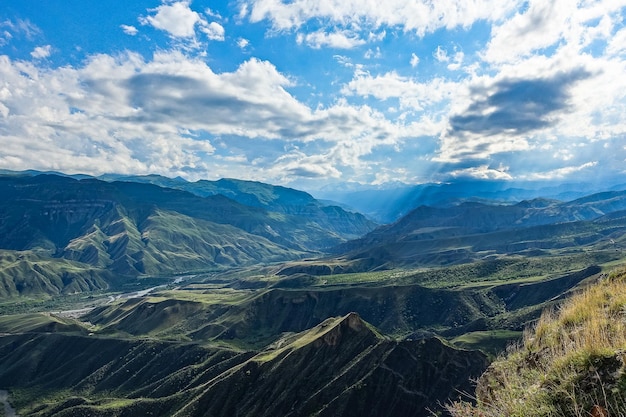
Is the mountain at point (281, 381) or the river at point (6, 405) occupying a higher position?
the mountain at point (281, 381)

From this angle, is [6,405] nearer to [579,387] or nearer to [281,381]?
[281,381]

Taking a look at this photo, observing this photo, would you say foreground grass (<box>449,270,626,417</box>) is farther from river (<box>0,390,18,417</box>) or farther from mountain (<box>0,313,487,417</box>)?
river (<box>0,390,18,417</box>)

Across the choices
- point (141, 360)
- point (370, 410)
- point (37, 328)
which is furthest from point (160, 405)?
point (37, 328)

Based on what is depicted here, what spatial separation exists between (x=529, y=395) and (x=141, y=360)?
15147cm

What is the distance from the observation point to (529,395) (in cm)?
1084

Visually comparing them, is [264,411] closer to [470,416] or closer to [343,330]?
[343,330]

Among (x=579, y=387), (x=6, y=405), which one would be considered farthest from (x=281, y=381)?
(x=6, y=405)

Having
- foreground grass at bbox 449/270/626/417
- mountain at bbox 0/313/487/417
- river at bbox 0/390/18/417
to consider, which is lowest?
river at bbox 0/390/18/417

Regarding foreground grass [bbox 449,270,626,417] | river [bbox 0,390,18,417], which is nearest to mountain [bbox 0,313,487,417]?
river [bbox 0,390,18,417]

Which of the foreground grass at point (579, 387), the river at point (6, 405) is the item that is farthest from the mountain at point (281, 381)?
the foreground grass at point (579, 387)

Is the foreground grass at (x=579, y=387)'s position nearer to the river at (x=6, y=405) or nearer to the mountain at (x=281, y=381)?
the mountain at (x=281, y=381)

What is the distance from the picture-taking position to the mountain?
3319 inches

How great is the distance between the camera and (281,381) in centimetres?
9262

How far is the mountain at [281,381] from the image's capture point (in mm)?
84312
